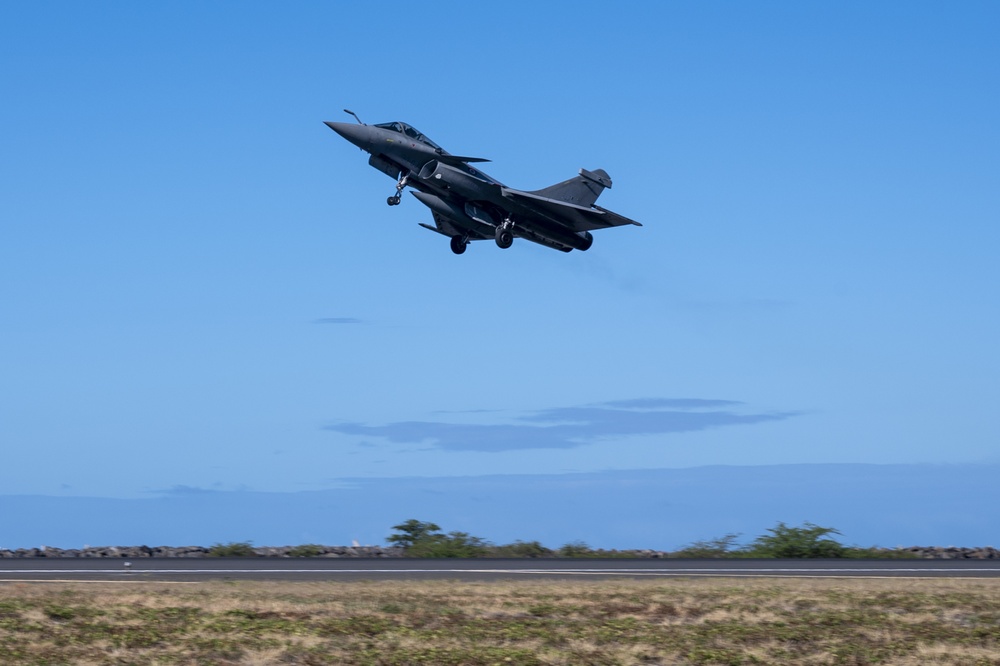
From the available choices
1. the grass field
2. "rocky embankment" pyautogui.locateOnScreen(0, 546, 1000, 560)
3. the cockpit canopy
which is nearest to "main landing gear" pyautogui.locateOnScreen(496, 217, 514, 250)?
the cockpit canopy

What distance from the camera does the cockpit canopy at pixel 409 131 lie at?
41.3 m

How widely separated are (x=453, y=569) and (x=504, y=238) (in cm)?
1804

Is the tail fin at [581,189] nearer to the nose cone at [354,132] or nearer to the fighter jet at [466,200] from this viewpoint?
the fighter jet at [466,200]

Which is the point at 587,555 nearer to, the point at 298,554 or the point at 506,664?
the point at 298,554

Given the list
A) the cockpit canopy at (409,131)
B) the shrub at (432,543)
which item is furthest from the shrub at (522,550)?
the cockpit canopy at (409,131)

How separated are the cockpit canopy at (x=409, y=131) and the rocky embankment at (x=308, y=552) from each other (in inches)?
600

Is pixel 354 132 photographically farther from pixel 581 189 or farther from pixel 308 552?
pixel 308 552

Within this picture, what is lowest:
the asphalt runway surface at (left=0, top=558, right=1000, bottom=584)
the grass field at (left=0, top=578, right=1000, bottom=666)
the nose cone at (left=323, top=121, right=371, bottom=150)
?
the grass field at (left=0, top=578, right=1000, bottom=666)

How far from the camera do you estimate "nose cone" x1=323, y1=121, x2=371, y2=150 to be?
40.3m

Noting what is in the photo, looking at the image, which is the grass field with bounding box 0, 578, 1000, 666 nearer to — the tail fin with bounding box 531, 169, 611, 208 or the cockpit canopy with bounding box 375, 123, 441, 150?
the cockpit canopy with bounding box 375, 123, 441, 150

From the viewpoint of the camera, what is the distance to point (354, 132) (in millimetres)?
40312

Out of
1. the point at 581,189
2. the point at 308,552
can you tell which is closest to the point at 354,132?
the point at 581,189

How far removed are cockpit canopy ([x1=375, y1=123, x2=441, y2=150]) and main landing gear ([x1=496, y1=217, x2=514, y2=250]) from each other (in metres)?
3.78

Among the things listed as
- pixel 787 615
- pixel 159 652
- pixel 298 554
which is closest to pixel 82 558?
pixel 298 554
